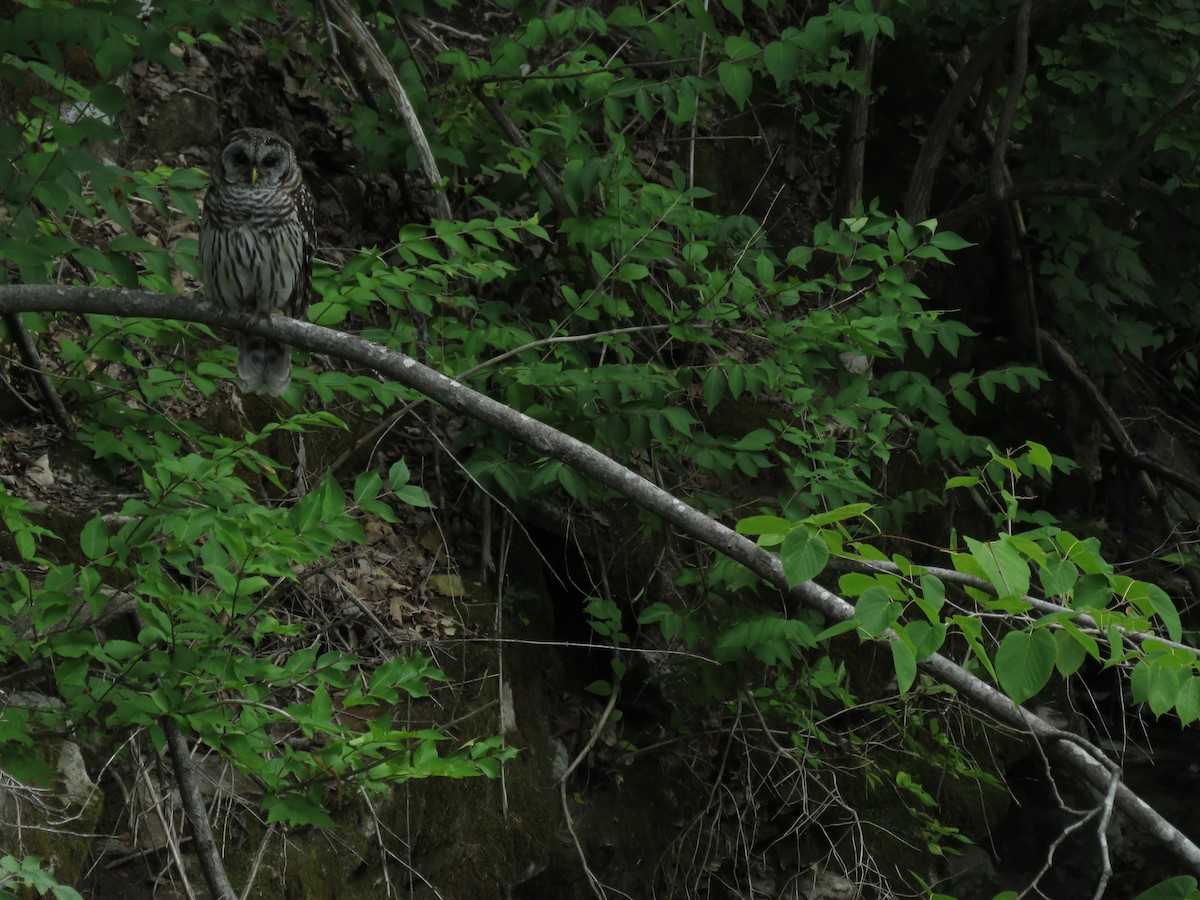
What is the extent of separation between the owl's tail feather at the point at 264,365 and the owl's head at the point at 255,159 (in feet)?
2.14

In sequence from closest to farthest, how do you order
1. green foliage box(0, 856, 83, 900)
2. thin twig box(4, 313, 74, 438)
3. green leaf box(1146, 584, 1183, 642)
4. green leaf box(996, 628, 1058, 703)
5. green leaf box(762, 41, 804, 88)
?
1. green leaf box(996, 628, 1058, 703)
2. green leaf box(1146, 584, 1183, 642)
3. green foliage box(0, 856, 83, 900)
4. thin twig box(4, 313, 74, 438)
5. green leaf box(762, 41, 804, 88)

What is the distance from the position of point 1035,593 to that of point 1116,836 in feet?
6.09

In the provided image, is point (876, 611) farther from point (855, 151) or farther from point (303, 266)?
point (855, 151)

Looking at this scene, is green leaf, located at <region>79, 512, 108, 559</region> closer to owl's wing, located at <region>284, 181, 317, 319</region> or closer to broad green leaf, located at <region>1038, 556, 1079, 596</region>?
owl's wing, located at <region>284, 181, 317, 319</region>

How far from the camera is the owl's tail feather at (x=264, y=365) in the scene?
13.5ft

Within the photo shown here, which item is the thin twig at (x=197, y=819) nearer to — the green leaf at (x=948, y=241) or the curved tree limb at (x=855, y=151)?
the green leaf at (x=948, y=241)

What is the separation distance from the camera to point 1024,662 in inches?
73.0

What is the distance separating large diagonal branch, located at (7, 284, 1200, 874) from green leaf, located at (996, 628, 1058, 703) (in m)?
0.18

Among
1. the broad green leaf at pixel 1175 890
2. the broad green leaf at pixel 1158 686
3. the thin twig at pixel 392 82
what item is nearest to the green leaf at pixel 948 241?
the thin twig at pixel 392 82

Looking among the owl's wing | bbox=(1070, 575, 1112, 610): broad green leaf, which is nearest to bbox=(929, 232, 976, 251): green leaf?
the owl's wing

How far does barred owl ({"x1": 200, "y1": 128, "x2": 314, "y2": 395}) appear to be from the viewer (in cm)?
412

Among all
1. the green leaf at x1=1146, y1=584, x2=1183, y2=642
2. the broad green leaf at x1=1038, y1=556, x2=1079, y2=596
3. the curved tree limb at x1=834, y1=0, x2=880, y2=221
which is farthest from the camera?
the curved tree limb at x1=834, y1=0, x2=880, y2=221

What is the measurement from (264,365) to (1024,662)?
306cm

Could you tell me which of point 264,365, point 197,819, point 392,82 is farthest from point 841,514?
point 392,82
